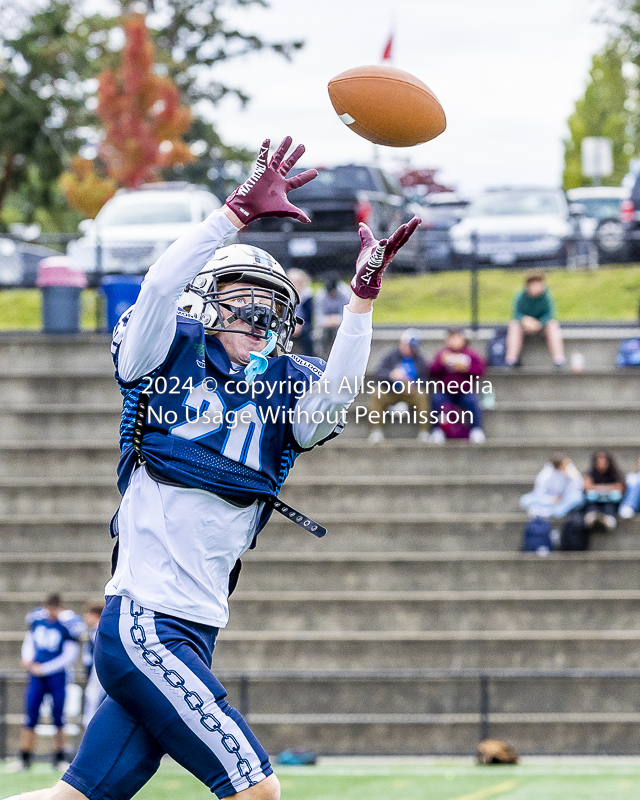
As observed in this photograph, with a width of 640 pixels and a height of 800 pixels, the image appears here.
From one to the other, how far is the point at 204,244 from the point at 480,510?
31.3ft

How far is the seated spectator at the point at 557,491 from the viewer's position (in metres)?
11.8

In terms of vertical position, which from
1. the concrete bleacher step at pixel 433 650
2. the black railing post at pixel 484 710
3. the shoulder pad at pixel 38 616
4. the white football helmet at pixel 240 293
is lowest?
the black railing post at pixel 484 710

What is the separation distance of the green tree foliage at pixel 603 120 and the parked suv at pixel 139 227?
2182 cm

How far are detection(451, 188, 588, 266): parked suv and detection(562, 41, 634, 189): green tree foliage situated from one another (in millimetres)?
18366

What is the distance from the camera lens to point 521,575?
11828 millimetres

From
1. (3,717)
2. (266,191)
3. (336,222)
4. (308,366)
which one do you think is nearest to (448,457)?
(3,717)

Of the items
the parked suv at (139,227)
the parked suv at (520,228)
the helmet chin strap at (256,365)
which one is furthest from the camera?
the parked suv at (520,228)

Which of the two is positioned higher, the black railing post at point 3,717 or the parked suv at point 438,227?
the parked suv at point 438,227

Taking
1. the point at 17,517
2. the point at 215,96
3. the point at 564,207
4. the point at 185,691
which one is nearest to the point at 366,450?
the point at 17,517

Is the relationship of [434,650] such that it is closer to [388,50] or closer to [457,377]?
[457,377]

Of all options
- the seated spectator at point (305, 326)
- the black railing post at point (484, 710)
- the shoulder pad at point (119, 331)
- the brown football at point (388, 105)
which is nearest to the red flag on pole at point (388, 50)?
the seated spectator at point (305, 326)

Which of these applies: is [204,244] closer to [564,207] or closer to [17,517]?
[17,517]

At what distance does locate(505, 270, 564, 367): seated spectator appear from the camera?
1368 cm

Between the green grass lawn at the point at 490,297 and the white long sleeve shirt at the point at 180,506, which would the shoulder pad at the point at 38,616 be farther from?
the green grass lawn at the point at 490,297
